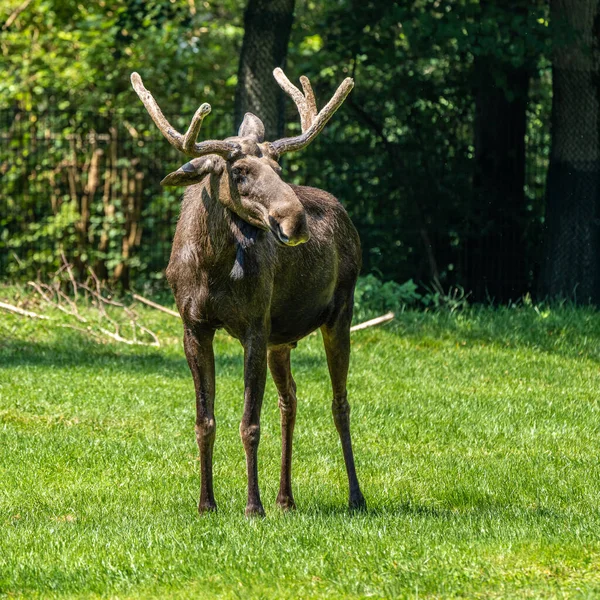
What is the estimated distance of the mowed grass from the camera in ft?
18.6

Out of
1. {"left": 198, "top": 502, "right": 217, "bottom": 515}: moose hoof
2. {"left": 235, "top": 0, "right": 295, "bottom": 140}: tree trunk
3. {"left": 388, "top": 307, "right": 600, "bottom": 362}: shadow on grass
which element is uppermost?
{"left": 235, "top": 0, "right": 295, "bottom": 140}: tree trunk

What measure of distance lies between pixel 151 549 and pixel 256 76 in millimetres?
10344

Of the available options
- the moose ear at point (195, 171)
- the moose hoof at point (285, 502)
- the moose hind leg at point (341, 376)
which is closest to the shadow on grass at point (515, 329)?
the moose hind leg at point (341, 376)

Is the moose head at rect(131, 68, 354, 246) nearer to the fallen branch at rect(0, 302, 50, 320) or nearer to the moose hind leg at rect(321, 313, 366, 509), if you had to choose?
the moose hind leg at rect(321, 313, 366, 509)

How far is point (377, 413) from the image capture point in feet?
34.2

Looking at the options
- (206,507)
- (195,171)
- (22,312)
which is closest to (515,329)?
(22,312)

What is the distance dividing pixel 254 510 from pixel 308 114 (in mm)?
2372

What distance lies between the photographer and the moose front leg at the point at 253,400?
22.3 ft


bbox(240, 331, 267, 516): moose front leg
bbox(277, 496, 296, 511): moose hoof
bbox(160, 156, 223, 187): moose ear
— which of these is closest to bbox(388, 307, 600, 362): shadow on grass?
bbox(277, 496, 296, 511): moose hoof

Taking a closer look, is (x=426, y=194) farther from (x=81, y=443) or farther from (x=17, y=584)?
(x=17, y=584)

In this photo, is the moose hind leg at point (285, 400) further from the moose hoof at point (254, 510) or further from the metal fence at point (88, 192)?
the metal fence at point (88, 192)

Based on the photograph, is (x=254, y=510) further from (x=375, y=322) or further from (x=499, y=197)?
(x=499, y=197)

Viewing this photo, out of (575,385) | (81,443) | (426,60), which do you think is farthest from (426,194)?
(81,443)

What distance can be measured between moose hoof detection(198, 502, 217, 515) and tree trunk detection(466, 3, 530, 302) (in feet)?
34.9
